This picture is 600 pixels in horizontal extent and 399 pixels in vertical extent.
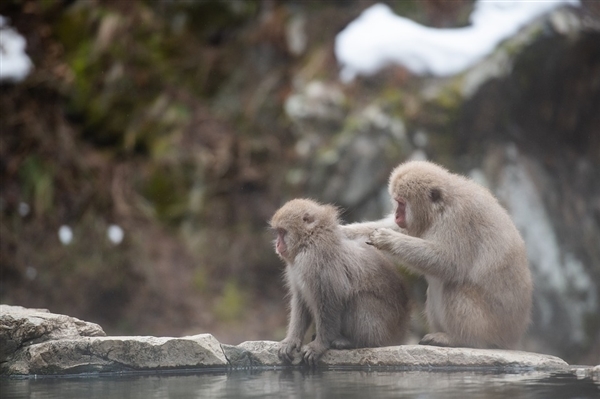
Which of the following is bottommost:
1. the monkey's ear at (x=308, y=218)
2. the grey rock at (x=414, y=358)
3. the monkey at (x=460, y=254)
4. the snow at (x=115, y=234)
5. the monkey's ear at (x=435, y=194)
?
the grey rock at (x=414, y=358)

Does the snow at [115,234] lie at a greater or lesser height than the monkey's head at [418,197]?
greater

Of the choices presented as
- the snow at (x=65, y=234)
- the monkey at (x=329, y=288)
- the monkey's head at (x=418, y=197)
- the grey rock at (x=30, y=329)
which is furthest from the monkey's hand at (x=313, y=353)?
the snow at (x=65, y=234)

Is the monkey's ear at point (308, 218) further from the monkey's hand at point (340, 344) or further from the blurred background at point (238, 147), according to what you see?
the blurred background at point (238, 147)

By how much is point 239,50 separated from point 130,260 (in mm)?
4416

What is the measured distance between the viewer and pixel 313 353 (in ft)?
16.7

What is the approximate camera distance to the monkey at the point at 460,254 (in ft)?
17.3

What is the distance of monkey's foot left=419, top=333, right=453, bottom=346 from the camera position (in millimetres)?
5355

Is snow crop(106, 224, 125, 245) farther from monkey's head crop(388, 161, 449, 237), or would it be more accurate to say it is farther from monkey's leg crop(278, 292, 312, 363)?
monkey's head crop(388, 161, 449, 237)

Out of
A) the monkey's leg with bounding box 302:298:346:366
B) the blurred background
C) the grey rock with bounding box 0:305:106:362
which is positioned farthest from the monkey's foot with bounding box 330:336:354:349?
the blurred background

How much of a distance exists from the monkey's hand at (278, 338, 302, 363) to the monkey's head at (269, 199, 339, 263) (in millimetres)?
555

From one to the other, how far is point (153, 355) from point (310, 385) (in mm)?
1137

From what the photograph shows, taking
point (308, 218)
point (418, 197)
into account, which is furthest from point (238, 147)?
point (418, 197)

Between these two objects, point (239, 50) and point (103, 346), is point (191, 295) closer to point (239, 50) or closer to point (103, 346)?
point (239, 50)

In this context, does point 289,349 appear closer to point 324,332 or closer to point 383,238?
point 324,332
